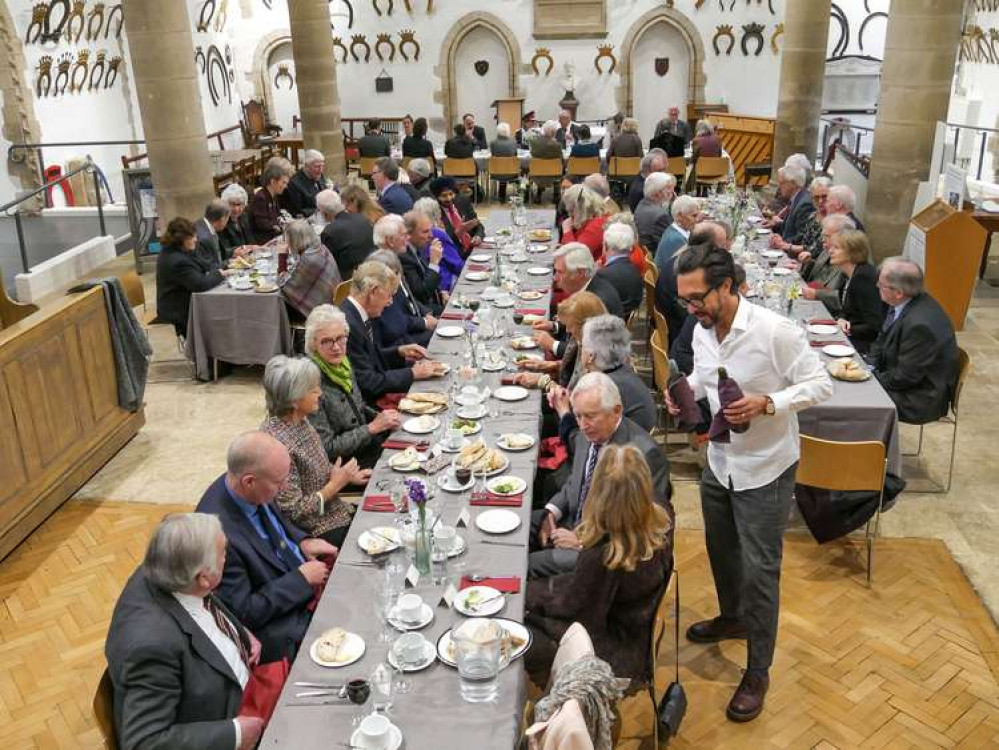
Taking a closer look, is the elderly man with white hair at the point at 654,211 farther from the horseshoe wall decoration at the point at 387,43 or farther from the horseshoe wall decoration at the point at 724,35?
the horseshoe wall decoration at the point at 387,43

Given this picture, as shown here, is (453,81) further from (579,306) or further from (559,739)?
(559,739)

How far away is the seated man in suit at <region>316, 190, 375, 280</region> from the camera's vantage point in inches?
327

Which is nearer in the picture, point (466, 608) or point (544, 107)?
point (466, 608)

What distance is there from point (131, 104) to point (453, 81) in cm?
653

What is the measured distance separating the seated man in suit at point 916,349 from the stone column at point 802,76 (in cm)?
835

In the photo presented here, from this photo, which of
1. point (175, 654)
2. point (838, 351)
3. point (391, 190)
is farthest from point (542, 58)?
point (175, 654)

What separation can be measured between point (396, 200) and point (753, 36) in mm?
11677

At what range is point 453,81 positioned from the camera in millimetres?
19062

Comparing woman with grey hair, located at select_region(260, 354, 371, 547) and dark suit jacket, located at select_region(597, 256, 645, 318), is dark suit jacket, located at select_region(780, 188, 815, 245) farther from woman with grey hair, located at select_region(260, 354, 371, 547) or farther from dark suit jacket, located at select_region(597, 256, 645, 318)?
woman with grey hair, located at select_region(260, 354, 371, 547)

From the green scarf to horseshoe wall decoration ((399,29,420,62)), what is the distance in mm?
15162

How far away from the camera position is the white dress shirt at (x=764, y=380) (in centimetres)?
377

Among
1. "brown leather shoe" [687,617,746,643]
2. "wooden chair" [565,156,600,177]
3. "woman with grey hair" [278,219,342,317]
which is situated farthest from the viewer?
"wooden chair" [565,156,600,177]

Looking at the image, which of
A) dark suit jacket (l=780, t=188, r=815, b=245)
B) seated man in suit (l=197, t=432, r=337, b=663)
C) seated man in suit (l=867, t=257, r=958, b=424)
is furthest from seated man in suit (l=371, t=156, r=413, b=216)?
seated man in suit (l=197, t=432, r=337, b=663)

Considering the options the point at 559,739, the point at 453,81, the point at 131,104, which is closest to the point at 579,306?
the point at 559,739
